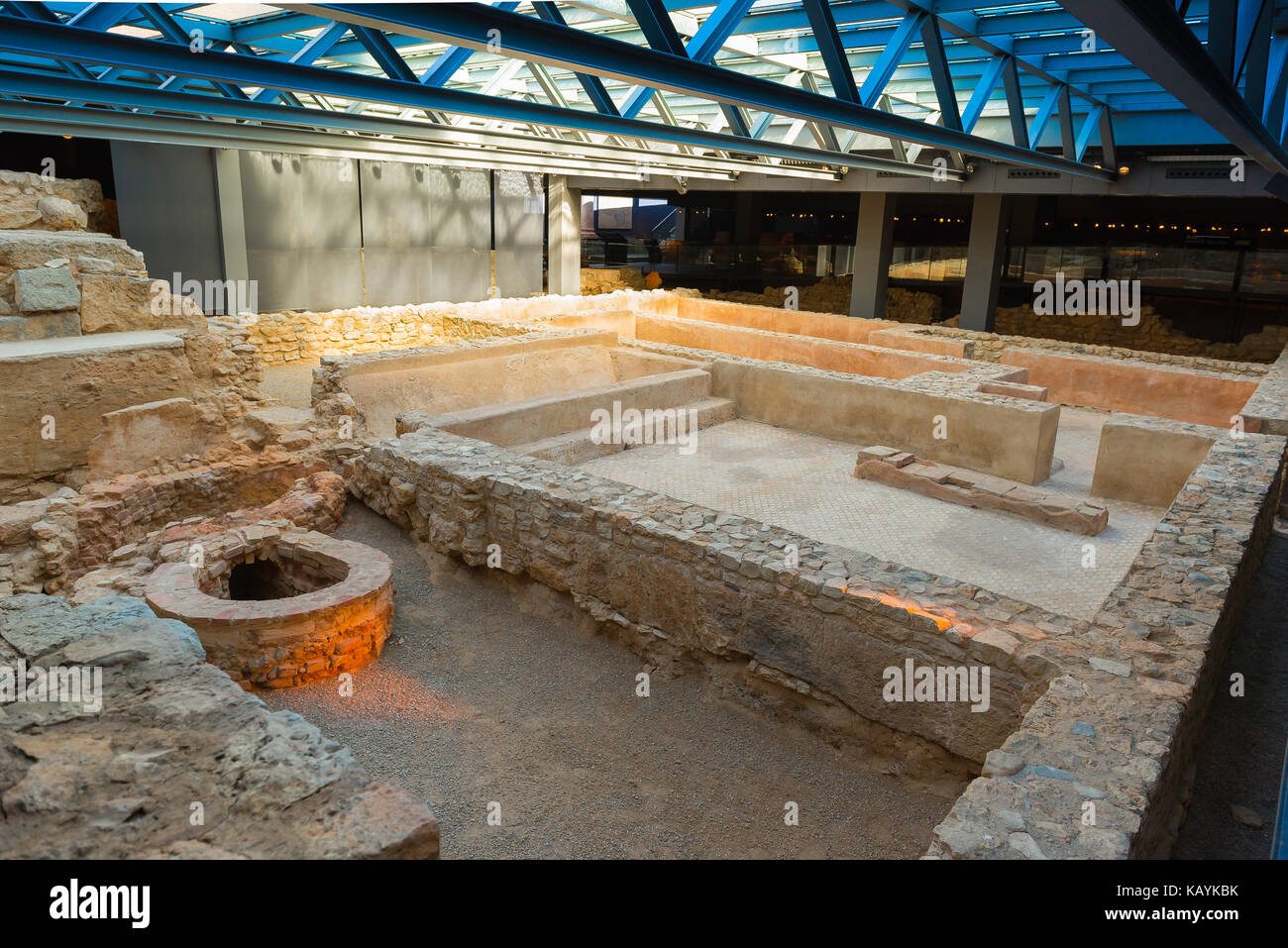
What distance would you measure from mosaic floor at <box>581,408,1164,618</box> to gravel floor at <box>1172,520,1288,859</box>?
101 centimetres

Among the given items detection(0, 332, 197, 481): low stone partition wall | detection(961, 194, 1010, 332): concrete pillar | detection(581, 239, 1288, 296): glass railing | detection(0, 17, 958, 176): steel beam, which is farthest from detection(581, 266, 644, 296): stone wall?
detection(0, 17, 958, 176): steel beam

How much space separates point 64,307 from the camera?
880 centimetres

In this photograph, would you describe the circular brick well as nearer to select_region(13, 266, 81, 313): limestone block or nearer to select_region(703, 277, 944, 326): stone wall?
select_region(13, 266, 81, 313): limestone block

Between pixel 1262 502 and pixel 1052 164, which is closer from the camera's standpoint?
pixel 1262 502

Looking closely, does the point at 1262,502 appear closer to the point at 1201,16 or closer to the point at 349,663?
the point at 1201,16

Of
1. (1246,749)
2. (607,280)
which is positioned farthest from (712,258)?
(1246,749)

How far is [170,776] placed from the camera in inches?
104

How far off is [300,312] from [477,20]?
1299cm

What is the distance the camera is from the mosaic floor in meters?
6.95

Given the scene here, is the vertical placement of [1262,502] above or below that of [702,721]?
above

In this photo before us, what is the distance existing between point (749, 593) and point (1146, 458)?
5.81 metres

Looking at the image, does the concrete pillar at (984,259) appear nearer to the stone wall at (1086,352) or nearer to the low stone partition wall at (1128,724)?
the stone wall at (1086,352)

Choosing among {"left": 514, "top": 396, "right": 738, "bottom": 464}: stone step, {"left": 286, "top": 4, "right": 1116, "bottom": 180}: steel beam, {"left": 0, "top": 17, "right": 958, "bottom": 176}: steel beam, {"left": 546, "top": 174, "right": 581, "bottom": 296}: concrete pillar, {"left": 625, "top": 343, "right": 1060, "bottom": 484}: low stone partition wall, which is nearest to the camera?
{"left": 286, "top": 4, "right": 1116, "bottom": 180}: steel beam
